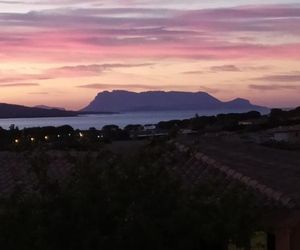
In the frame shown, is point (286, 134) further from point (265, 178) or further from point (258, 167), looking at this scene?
point (265, 178)

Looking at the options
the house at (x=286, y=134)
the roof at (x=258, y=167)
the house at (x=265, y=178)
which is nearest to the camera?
the house at (x=265, y=178)

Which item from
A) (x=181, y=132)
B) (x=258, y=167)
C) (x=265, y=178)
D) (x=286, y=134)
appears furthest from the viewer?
(x=286, y=134)

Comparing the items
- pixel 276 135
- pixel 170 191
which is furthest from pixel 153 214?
pixel 276 135

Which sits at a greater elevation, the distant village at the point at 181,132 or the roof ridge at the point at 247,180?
the distant village at the point at 181,132

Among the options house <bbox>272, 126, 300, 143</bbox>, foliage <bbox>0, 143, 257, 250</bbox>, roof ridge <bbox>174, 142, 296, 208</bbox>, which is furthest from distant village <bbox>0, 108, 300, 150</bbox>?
foliage <bbox>0, 143, 257, 250</bbox>

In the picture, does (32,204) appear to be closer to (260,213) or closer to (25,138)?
(25,138)

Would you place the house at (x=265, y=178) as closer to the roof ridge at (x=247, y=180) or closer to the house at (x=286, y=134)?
the roof ridge at (x=247, y=180)

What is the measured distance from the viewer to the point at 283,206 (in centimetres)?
923

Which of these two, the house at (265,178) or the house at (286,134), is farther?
the house at (286,134)

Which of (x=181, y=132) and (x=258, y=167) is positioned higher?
(x=181, y=132)

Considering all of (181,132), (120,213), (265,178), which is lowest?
(120,213)

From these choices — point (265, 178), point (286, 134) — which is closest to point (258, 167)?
point (265, 178)

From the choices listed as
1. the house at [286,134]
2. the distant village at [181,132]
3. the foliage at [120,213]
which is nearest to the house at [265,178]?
the distant village at [181,132]

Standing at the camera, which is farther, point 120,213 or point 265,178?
point 265,178
